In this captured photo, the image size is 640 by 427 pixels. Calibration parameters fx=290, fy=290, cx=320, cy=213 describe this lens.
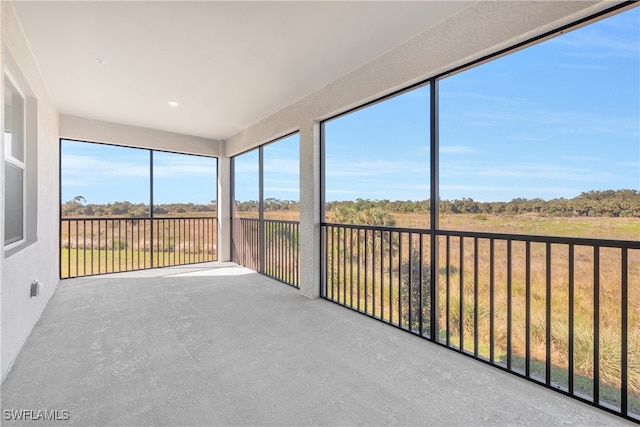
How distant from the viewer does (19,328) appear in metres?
2.05

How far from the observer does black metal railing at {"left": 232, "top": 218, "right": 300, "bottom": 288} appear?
13.3ft

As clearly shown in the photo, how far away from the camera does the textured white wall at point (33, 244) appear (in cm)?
181

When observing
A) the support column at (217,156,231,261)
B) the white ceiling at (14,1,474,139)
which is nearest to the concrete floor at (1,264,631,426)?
the white ceiling at (14,1,474,139)

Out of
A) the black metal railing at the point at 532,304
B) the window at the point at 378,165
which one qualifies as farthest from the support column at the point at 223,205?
the black metal railing at the point at 532,304

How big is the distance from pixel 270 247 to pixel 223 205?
1686 millimetres

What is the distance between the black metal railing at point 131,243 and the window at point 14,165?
1.89 metres

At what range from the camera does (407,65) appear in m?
2.29

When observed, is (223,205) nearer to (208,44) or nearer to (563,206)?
(208,44)

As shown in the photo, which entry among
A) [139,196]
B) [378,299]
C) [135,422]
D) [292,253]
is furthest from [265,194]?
[135,422]

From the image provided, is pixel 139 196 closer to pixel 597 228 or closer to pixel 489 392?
pixel 489 392

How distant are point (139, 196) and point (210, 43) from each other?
351cm

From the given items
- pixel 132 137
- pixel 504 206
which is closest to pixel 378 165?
pixel 504 206

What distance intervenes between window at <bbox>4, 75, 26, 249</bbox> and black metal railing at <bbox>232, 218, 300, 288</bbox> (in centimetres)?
268

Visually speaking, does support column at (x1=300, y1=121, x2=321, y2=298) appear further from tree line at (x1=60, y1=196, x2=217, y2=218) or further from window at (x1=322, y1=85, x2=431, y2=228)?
tree line at (x1=60, y1=196, x2=217, y2=218)
